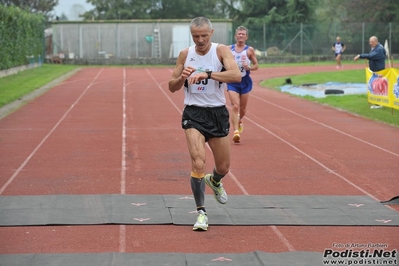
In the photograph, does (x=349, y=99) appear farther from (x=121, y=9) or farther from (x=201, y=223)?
(x=121, y=9)

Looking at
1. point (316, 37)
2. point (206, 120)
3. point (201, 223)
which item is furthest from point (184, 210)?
point (316, 37)

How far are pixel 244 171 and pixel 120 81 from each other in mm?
23942

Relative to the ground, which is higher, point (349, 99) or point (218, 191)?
point (218, 191)

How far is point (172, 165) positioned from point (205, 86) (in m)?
4.12

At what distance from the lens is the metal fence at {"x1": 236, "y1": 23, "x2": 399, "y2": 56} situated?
57.5 metres

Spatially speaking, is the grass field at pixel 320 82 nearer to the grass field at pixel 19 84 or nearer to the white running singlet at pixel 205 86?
the grass field at pixel 19 84

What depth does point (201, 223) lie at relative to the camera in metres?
7.75

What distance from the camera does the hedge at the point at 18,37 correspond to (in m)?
35.9

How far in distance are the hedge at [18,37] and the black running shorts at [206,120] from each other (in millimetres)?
27988

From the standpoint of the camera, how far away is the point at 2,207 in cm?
866

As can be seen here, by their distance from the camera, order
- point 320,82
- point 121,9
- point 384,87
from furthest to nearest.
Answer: point 121,9 → point 320,82 → point 384,87

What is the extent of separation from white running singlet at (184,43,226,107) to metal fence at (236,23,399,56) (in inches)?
1943

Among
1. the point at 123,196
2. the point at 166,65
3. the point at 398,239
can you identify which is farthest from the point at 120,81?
the point at 398,239

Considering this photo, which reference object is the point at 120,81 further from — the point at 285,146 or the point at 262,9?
the point at 262,9
